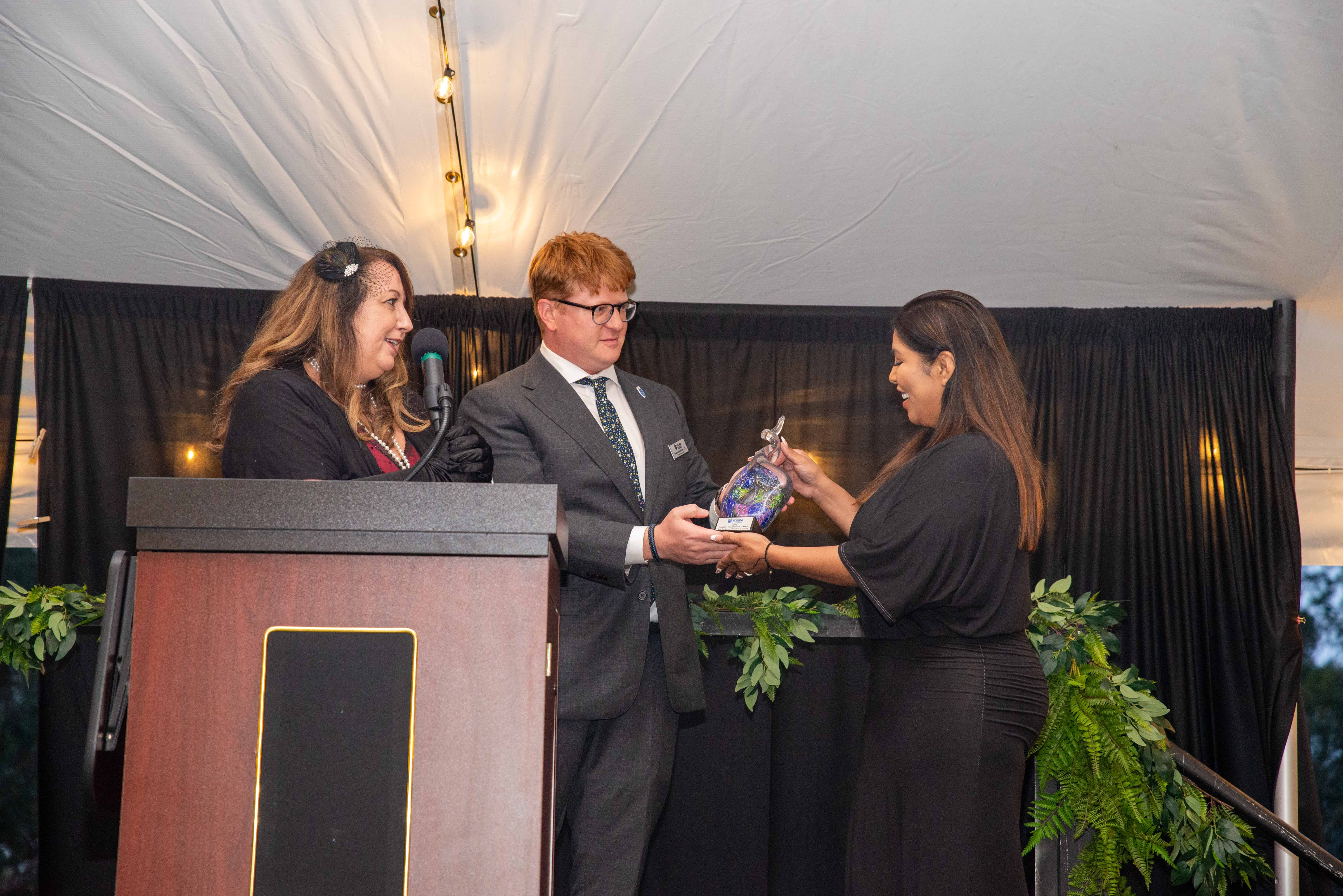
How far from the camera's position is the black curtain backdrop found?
3.72 meters

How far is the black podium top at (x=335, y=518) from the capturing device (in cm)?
101

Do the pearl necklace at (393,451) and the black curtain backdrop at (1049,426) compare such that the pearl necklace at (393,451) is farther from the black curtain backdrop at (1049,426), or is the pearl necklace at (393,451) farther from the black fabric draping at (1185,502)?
the black fabric draping at (1185,502)

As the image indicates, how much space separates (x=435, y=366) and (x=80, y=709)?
2312 millimetres

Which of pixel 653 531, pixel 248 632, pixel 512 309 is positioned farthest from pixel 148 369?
pixel 248 632

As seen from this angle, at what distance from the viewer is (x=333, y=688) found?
3.26 ft

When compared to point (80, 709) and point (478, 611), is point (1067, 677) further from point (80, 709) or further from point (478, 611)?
point (80, 709)

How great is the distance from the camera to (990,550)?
2115 millimetres

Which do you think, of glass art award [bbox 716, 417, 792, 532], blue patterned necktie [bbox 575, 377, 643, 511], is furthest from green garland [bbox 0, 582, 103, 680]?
glass art award [bbox 716, 417, 792, 532]

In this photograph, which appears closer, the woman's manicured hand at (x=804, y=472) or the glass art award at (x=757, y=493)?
the glass art award at (x=757, y=493)

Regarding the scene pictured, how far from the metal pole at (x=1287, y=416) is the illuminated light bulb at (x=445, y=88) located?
3045mm

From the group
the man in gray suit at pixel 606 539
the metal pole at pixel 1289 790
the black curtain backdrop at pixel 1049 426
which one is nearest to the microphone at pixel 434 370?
the man in gray suit at pixel 606 539

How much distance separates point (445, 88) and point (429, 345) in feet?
4.98

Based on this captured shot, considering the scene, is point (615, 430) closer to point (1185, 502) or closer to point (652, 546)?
point (652, 546)

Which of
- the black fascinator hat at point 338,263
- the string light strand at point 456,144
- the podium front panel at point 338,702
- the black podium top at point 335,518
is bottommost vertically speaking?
the podium front panel at point 338,702
